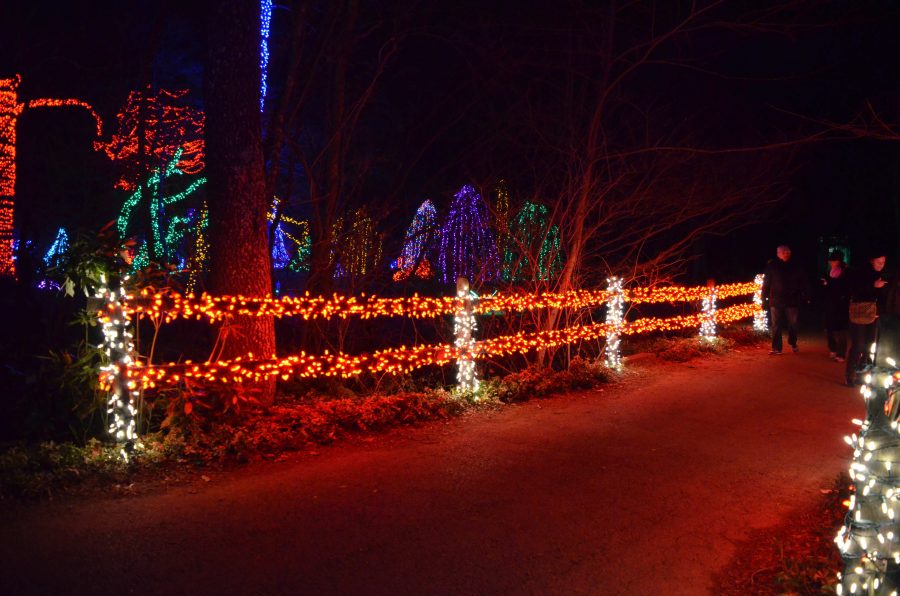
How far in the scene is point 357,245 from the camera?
1165cm

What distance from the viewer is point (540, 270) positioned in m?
11.3

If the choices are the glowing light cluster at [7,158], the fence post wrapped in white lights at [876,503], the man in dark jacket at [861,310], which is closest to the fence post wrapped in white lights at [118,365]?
the fence post wrapped in white lights at [876,503]

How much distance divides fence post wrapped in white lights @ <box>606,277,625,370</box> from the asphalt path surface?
3.08 m

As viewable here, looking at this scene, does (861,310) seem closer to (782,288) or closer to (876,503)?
(782,288)

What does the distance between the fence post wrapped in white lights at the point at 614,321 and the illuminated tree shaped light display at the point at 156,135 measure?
11.6 meters

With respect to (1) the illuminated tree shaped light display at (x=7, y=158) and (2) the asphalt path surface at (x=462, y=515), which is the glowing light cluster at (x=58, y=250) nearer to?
(1) the illuminated tree shaped light display at (x=7, y=158)

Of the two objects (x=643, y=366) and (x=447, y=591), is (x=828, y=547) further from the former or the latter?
(x=643, y=366)

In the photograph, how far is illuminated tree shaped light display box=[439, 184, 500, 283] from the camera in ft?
38.3

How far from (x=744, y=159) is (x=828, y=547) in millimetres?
12985

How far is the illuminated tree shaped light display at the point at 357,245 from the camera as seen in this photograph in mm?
11562

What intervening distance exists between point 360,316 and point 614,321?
14.4 feet

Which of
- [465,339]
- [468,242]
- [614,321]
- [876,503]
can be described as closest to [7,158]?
[468,242]

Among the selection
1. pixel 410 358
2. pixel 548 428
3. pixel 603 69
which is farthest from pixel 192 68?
pixel 548 428

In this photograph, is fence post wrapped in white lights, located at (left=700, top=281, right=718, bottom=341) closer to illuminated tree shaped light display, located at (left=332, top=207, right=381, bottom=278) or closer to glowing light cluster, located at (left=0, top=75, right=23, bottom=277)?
illuminated tree shaped light display, located at (left=332, top=207, right=381, bottom=278)
